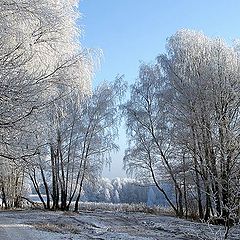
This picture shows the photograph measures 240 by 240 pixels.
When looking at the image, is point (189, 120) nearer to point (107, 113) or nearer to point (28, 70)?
point (107, 113)

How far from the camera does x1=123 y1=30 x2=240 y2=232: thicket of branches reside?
1772 cm

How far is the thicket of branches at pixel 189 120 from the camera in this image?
17.7 metres

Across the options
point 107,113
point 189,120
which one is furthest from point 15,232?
point 107,113

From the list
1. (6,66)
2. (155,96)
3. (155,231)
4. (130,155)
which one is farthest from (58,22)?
(130,155)

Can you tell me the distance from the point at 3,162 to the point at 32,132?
53.3 inches

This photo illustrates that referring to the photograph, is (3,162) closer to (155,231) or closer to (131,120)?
(155,231)

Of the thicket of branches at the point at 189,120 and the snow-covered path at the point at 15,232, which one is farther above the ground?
the thicket of branches at the point at 189,120

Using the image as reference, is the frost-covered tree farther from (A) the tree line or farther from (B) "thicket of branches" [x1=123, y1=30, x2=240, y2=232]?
(B) "thicket of branches" [x1=123, y1=30, x2=240, y2=232]

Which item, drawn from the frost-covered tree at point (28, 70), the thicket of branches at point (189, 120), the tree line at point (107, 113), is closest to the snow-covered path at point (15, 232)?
the tree line at point (107, 113)

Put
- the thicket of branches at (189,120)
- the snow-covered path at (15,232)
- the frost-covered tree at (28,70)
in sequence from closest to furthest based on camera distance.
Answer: the frost-covered tree at (28,70) < the snow-covered path at (15,232) < the thicket of branches at (189,120)

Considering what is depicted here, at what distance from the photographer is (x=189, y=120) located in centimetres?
1941

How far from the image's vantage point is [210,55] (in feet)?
64.8

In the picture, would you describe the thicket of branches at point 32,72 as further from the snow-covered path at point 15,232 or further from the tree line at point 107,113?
the snow-covered path at point 15,232

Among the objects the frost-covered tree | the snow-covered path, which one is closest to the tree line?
the frost-covered tree
